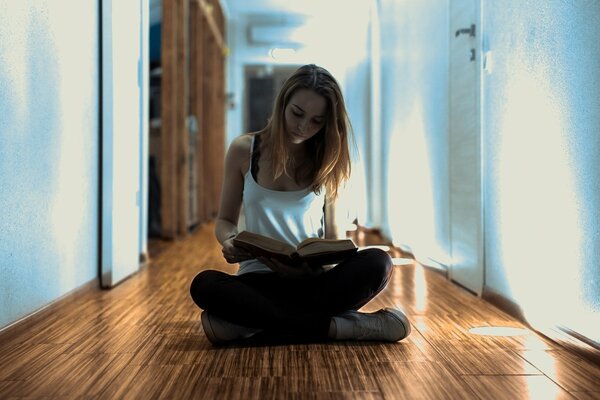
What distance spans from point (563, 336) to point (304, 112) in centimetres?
87

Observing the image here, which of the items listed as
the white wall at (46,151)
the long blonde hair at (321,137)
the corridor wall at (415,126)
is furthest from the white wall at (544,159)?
the white wall at (46,151)

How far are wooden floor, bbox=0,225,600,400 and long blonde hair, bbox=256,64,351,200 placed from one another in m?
0.46

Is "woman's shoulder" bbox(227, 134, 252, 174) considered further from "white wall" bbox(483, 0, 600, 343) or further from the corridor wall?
the corridor wall

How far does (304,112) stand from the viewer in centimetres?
172

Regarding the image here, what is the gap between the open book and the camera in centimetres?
156

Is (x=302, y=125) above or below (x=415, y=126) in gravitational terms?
below

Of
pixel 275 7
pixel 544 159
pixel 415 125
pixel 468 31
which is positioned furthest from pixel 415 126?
pixel 275 7

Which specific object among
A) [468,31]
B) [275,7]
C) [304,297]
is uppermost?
[275,7]

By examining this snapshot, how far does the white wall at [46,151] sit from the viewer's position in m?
1.73

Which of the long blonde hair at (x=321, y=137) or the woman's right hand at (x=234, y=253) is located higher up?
the long blonde hair at (x=321, y=137)

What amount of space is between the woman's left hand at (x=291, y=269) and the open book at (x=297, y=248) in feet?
0.10

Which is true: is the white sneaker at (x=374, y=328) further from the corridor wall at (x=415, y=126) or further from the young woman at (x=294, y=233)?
the corridor wall at (x=415, y=126)

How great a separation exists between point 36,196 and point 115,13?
1.03m

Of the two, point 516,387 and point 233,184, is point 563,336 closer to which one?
point 516,387
